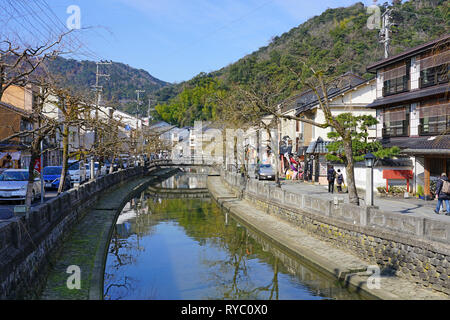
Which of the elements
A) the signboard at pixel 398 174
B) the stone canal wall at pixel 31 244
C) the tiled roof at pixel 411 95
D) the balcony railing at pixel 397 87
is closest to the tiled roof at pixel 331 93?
the balcony railing at pixel 397 87

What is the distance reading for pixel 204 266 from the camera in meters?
16.0

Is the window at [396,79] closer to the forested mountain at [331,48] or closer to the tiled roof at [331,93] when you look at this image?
the tiled roof at [331,93]

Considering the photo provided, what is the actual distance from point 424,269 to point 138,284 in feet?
28.6

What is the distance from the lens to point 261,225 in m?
21.3

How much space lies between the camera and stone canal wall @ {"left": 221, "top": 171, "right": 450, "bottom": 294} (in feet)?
34.4

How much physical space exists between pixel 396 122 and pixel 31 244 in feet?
80.4

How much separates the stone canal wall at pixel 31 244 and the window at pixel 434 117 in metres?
20.4

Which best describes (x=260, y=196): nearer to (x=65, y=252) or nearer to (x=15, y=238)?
(x=65, y=252)

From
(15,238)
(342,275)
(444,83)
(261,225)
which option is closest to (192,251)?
(261,225)

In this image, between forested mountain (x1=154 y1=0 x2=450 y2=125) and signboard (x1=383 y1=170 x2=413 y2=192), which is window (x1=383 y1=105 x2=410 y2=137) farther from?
forested mountain (x1=154 y1=0 x2=450 y2=125)

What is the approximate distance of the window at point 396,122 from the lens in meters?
27.0

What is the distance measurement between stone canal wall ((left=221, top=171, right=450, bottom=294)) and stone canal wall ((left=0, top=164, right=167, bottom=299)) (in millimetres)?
10050

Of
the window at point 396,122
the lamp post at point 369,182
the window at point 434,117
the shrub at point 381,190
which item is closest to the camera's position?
the lamp post at point 369,182

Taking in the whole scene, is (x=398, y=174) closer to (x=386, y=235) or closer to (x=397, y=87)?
(x=397, y=87)
